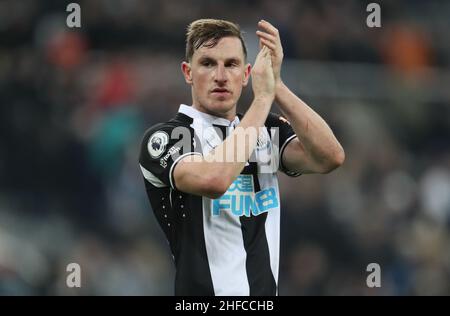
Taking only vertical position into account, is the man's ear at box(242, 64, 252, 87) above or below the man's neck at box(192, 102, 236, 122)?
above

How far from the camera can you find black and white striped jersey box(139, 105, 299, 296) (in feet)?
15.0

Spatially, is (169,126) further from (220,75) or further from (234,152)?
(234,152)

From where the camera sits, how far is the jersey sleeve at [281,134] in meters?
4.93

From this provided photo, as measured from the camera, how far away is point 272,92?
457 cm

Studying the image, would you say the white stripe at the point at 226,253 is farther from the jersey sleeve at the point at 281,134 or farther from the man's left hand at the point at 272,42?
the man's left hand at the point at 272,42

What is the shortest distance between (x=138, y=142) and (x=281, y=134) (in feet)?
17.1

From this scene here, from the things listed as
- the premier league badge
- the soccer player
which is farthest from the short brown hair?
the premier league badge

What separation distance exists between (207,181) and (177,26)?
6.96 meters

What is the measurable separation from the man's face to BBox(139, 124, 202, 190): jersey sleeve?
0.68 feet

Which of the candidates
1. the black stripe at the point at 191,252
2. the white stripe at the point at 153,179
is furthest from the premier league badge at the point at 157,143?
the black stripe at the point at 191,252

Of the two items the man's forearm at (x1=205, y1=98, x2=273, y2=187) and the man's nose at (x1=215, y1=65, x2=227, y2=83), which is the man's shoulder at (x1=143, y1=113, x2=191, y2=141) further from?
the man's forearm at (x1=205, y1=98, x2=273, y2=187)

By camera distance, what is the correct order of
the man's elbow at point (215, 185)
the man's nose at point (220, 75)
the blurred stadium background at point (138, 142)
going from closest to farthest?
the man's elbow at point (215, 185) → the man's nose at point (220, 75) → the blurred stadium background at point (138, 142)
